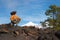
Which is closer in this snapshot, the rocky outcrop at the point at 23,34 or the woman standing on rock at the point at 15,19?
the rocky outcrop at the point at 23,34

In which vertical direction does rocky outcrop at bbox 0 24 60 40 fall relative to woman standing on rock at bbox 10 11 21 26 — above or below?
below

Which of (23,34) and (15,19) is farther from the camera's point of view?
(15,19)

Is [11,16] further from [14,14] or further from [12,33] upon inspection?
[12,33]

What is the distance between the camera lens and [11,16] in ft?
92.4

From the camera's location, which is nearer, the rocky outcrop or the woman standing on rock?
the rocky outcrop

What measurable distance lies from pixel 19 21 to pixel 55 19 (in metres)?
16.8

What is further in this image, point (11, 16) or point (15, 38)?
point (11, 16)

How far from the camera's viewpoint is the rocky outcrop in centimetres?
2561

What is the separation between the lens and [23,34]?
87.4ft

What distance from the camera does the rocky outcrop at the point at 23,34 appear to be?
1008 inches

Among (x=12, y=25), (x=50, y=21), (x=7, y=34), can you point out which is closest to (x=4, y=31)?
(x=7, y=34)

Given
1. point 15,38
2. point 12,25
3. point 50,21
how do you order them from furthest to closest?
1. point 50,21
2. point 12,25
3. point 15,38

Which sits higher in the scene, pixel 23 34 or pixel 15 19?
pixel 15 19

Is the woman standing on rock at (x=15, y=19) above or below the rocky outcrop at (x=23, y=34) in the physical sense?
above
